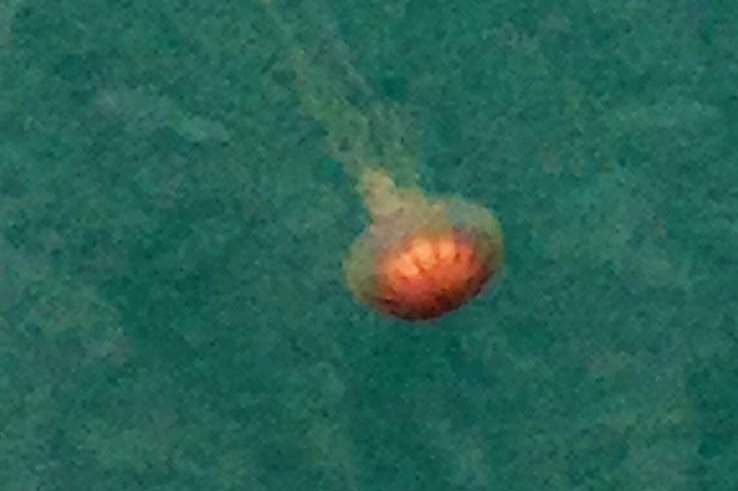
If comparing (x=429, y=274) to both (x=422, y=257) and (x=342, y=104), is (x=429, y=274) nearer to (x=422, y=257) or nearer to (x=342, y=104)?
(x=422, y=257)

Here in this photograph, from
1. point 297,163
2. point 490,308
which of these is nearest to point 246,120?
point 297,163

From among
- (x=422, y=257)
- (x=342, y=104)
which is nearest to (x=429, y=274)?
(x=422, y=257)

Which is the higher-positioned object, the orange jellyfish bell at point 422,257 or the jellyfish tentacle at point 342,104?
the jellyfish tentacle at point 342,104

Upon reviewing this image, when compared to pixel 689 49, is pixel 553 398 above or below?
below

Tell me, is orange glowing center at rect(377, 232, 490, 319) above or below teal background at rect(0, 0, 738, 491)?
below

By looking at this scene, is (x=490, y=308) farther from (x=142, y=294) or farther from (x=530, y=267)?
(x=142, y=294)
